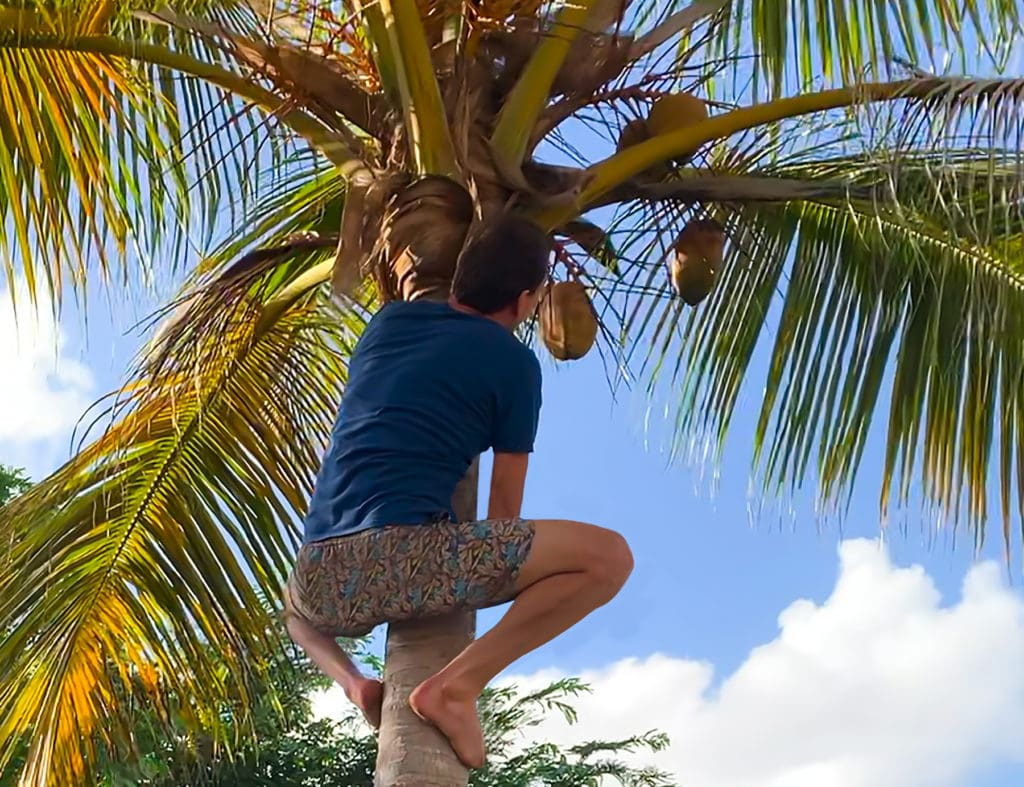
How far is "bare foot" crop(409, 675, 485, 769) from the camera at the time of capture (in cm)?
244

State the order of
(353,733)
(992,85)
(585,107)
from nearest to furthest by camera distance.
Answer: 1. (992,85)
2. (585,107)
3. (353,733)

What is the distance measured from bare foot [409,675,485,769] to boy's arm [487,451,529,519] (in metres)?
0.33

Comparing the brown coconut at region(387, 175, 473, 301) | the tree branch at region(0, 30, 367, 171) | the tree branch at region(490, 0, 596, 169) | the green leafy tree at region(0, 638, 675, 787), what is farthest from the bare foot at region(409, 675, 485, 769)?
the green leafy tree at region(0, 638, 675, 787)

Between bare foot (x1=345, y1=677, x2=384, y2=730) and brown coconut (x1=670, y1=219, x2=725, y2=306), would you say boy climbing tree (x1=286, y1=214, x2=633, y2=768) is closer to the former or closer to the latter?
bare foot (x1=345, y1=677, x2=384, y2=730)

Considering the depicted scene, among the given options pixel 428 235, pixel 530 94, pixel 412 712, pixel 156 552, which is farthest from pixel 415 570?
pixel 156 552

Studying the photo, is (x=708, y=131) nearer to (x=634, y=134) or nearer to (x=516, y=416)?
(x=634, y=134)

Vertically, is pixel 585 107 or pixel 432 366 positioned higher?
pixel 585 107

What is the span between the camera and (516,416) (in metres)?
2.66

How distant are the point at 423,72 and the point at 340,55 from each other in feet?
1.66

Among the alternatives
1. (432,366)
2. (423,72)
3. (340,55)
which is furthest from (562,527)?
(340,55)

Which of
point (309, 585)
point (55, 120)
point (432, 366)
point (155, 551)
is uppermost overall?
point (55, 120)

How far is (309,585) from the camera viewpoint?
2643 mm

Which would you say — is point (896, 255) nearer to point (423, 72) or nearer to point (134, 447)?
point (423, 72)

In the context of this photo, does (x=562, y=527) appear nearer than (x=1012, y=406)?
Yes
